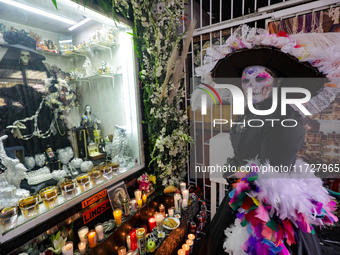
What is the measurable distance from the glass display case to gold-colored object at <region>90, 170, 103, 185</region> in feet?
0.04

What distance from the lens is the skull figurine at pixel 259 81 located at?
1.10m

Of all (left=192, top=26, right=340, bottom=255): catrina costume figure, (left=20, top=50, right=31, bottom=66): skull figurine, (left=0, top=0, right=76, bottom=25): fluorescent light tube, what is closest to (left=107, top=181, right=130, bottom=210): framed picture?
(left=192, top=26, right=340, bottom=255): catrina costume figure

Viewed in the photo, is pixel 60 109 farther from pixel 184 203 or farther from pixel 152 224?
pixel 184 203

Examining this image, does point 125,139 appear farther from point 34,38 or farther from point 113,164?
point 34,38

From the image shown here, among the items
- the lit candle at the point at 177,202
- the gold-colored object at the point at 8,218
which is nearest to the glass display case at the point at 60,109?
the gold-colored object at the point at 8,218

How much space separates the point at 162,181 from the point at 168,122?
0.75m

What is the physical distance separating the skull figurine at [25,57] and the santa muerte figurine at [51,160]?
2.28 feet

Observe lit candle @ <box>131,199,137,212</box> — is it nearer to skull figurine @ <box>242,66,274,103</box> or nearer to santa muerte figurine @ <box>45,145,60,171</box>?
santa muerte figurine @ <box>45,145,60,171</box>

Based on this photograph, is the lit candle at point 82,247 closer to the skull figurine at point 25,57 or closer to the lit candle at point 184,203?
the lit candle at point 184,203

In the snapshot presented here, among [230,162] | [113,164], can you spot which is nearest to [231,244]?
[230,162]

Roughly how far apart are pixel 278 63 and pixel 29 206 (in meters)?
1.95

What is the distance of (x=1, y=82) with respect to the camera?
3.99 ft

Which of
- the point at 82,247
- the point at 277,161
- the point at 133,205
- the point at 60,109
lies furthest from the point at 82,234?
the point at 277,161

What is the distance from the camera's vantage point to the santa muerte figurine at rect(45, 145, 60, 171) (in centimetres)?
155
